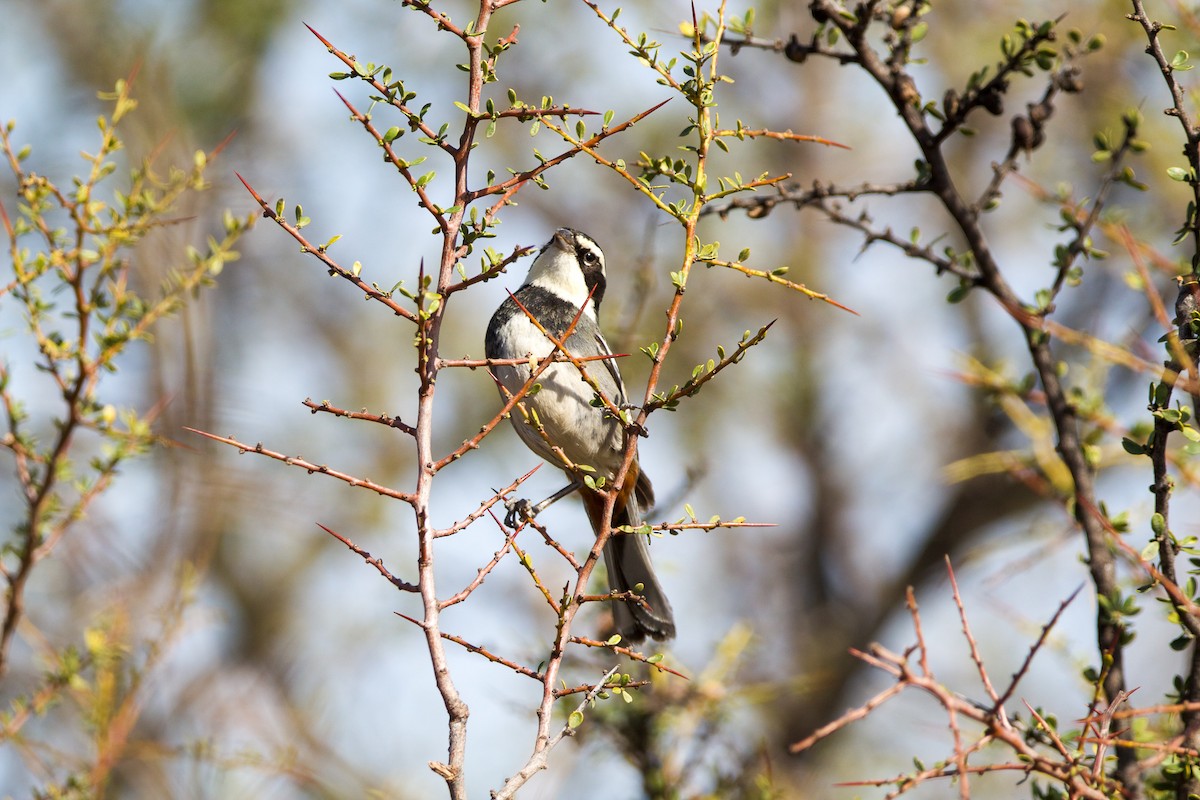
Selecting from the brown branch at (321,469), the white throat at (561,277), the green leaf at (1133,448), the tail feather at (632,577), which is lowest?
the brown branch at (321,469)

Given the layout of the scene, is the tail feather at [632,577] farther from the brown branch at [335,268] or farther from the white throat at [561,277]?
the brown branch at [335,268]

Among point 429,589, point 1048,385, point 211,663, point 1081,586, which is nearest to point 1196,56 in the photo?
point 1048,385

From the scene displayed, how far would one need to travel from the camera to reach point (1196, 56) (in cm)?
326

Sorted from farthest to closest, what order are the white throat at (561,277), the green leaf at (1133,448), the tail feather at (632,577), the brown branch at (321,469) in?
the white throat at (561,277), the tail feather at (632,577), the green leaf at (1133,448), the brown branch at (321,469)

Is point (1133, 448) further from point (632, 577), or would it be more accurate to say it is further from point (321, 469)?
point (632, 577)

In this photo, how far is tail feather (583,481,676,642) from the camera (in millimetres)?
3992

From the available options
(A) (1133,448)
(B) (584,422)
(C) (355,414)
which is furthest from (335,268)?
(B) (584,422)

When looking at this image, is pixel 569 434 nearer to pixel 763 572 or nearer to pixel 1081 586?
pixel 1081 586

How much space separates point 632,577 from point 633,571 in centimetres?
2

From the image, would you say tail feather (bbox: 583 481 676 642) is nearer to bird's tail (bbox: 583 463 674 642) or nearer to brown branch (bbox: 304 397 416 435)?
bird's tail (bbox: 583 463 674 642)

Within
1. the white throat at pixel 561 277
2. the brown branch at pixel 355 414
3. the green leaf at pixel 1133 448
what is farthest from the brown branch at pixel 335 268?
the white throat at pixel 561 277

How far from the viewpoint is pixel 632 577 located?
4406 mm

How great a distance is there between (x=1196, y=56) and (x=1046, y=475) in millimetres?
1258

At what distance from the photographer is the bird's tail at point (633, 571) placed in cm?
399
